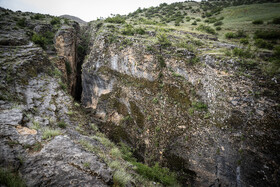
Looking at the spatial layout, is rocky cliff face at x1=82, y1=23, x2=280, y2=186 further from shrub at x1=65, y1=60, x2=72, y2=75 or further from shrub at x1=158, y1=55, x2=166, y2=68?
shrub at x1=65, y1=60, x2=72, y2=75

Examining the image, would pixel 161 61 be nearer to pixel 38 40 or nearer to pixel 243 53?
pixel 243 53

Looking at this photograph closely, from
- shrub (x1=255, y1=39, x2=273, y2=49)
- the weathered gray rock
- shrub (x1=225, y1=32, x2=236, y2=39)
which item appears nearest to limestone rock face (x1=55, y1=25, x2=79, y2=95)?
the weathered gray rock

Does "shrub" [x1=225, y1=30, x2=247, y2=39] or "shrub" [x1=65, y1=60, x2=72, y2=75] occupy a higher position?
"shrub" [x1=225, y1=30, x2=247, y2=39]

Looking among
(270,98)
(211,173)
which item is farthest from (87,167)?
(270,98)

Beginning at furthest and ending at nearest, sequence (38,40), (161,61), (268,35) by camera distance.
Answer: (38,40) < (161,61) < (268,35)

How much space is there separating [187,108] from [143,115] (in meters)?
4.20

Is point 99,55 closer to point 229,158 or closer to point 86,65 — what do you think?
point 86,65

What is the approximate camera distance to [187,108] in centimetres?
1014

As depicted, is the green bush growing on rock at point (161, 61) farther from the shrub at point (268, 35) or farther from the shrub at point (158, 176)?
the shrub at point (158, 176)

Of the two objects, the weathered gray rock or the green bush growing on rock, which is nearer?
the weathered gray rock

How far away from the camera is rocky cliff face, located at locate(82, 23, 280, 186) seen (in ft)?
24.5

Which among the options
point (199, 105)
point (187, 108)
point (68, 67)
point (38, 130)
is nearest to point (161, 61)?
point (187, 108)

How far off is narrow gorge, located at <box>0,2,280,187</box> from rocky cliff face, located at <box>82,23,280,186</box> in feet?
0.21

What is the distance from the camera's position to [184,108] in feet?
33.6
